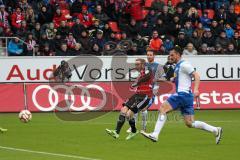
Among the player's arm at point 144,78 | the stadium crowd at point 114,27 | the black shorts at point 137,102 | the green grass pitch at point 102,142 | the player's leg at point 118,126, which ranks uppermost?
the stadium crowd at point 114,27

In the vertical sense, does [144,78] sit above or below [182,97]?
above

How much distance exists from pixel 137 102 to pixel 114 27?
13.8 meters

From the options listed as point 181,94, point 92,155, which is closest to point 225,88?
point 181,94

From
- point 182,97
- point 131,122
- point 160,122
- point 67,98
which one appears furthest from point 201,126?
point 67,98

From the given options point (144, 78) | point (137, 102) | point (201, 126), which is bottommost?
point (201, 126)

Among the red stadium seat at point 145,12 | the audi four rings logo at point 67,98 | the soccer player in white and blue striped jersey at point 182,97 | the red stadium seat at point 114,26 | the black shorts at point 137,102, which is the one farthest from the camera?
the red stadium seat at point 145,12

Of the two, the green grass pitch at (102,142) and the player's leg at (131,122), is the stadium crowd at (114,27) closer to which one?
the green grass pitch at (102,142)

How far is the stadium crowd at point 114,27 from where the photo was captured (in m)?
29.0

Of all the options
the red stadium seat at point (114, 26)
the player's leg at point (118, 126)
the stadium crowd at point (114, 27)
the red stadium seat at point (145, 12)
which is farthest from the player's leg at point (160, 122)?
the red stadium seat at point (145, 12)

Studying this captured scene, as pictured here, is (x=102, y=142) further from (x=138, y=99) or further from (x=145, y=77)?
(x=145, y=77)

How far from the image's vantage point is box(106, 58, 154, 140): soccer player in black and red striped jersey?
17.3 metres

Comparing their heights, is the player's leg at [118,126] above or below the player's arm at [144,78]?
below

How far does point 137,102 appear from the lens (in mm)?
17562

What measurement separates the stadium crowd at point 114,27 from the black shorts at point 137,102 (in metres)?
11.3
